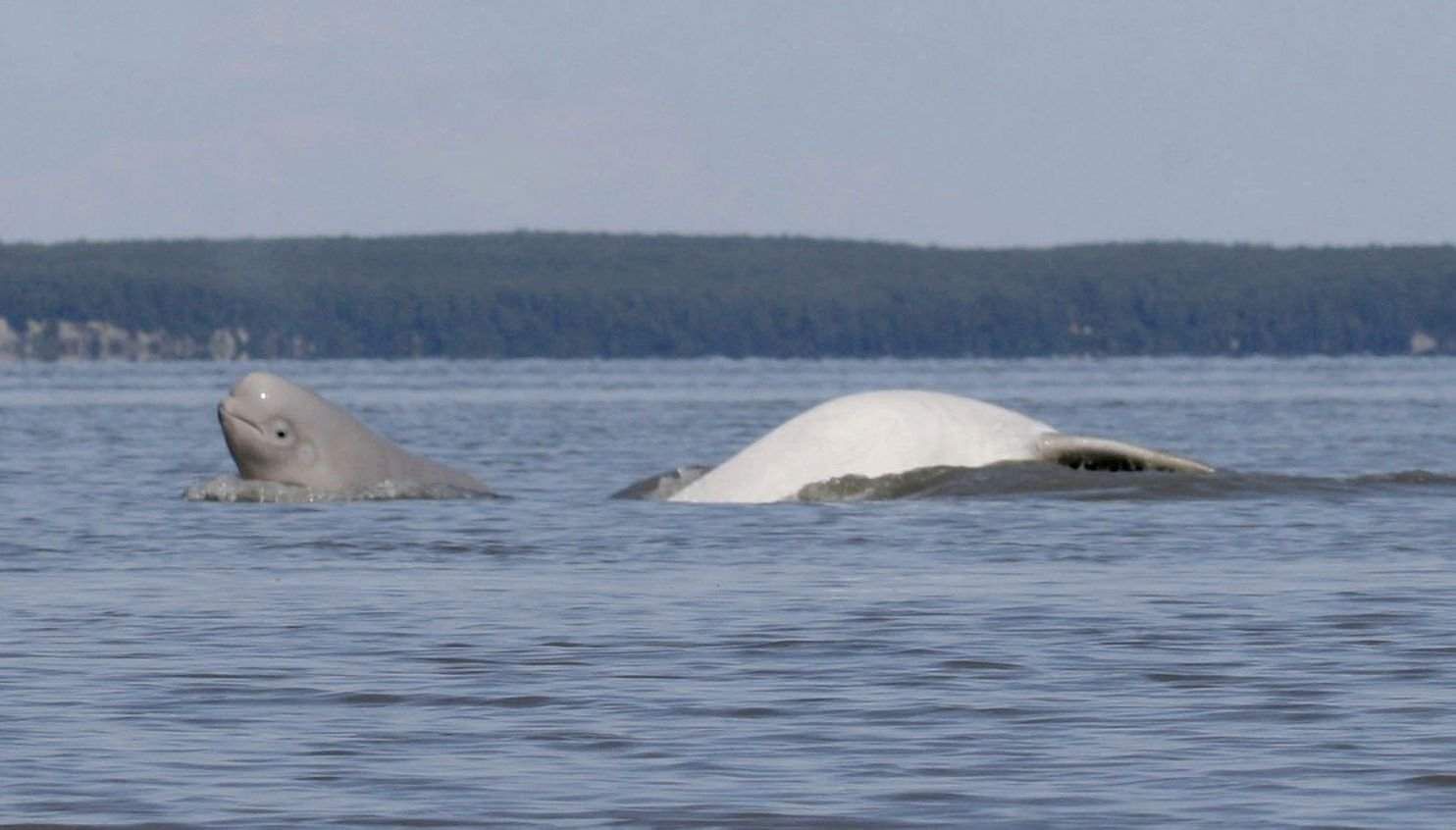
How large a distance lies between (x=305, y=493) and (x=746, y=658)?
12.6 meters

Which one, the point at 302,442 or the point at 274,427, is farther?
the point at 302,442

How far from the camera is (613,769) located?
1238 centimetres

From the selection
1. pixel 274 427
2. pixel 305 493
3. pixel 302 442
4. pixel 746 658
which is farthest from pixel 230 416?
pixel 746 658

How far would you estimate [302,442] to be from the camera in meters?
27.7

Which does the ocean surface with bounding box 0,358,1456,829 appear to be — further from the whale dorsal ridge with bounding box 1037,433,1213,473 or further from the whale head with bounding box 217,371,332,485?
the whale head with bounding box 217,371,332,485

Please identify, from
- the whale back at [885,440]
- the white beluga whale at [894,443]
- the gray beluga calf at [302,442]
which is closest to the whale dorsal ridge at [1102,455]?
the white beluga whale at [894,443]

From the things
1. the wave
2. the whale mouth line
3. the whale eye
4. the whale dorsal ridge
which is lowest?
the wave

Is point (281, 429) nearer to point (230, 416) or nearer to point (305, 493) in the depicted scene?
point (230, 416)

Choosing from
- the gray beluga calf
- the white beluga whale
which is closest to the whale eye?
the gray beluga calf

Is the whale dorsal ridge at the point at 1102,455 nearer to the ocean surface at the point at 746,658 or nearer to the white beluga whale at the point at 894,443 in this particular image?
the white beluga whale at the point at 894,443

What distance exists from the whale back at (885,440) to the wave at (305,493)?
376 cm

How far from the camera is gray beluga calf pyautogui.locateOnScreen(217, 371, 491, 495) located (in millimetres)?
27141

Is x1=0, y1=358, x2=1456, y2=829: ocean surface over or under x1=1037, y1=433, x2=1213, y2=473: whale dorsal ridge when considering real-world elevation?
under

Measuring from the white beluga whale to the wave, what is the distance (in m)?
3.54
